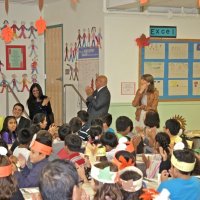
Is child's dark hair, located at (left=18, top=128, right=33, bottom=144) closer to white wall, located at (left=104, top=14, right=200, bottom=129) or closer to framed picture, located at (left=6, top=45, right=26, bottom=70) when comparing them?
white wall, located at (left=104, top=14, right=200, bottom=129)

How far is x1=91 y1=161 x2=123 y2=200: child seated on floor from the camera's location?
8.48ft

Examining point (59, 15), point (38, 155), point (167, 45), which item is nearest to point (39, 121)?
point (38, 155)

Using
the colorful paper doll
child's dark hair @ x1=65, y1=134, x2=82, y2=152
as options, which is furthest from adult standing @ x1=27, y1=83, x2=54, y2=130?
child's dark hair @ x1=65, y1=134, x2=82, y2=152

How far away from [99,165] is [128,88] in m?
5.56

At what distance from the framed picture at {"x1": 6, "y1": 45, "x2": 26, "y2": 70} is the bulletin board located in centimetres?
328

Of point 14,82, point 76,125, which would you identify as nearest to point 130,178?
point 76,125

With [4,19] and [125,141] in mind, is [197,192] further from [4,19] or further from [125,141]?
[4,19]

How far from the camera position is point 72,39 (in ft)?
30.7

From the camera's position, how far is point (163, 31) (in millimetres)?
8445

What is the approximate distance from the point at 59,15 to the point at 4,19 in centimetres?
131

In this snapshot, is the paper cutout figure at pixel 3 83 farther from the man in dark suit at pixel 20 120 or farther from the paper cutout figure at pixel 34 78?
the man in dark suit at pixel 20 120

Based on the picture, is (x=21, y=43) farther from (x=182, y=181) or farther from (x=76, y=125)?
(x=182, y=181)

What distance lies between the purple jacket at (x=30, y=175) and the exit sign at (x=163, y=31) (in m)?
5.14

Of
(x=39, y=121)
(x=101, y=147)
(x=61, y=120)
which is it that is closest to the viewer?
(x=101, y=147)
